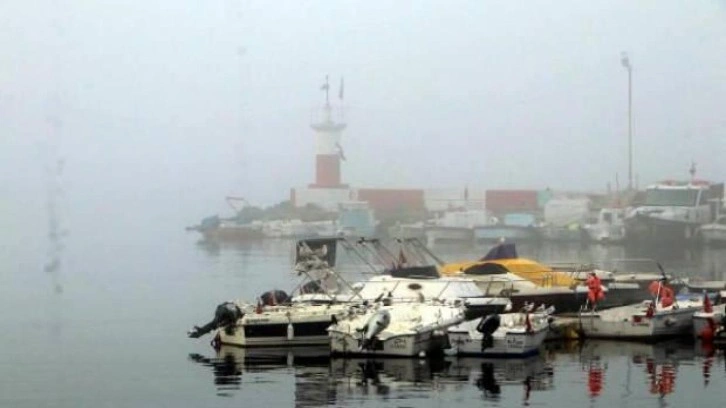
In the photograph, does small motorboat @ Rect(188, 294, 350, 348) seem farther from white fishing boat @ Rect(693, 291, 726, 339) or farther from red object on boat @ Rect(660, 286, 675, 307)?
white fishing boat @ Rect(693, 291, 726, 339)

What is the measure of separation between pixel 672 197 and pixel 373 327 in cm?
6736

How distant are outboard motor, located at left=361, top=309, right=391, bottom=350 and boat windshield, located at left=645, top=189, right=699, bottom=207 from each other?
66122mm

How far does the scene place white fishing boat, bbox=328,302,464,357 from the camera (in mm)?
22906

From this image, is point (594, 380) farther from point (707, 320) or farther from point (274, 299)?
point (274, 299)

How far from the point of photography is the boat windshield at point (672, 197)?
8656 centimetres

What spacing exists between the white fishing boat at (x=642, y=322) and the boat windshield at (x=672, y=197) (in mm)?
61507

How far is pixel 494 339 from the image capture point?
2314 cm

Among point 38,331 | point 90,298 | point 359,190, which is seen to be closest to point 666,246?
point 359,190

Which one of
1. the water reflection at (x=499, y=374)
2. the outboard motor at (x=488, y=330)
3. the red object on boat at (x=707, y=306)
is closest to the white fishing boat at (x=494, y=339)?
the outboard motor at (x=488, y=330)

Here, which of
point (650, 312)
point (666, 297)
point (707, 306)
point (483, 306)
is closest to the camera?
point (650, 312)

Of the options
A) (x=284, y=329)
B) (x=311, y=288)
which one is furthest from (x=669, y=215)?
(x=284, y=329)

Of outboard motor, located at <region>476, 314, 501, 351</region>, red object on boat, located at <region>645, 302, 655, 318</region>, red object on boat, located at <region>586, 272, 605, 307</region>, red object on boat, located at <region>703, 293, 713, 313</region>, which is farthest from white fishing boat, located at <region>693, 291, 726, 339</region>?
outboard motor, located at <region>476, 314, 501, 351</region>

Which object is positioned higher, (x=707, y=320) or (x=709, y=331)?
(x=707, y=320)

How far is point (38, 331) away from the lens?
33.6 m
